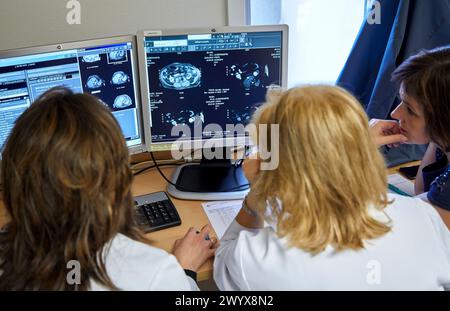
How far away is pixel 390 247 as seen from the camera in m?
0.94

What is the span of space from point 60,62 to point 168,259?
2.30 ft

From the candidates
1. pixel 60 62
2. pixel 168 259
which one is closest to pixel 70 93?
pixel 168 259

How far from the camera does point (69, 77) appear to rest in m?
1.33

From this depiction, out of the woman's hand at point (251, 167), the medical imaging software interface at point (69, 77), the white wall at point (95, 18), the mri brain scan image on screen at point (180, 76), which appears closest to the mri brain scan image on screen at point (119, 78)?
the medical imaging software interface at point (69, 77)

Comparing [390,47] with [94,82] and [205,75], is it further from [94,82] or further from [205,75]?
[94,82]

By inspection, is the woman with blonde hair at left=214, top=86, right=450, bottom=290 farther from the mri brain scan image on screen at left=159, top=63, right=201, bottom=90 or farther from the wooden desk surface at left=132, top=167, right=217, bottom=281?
the mri brain scan image on screen at left=159, top=63, right=201, bottom=90

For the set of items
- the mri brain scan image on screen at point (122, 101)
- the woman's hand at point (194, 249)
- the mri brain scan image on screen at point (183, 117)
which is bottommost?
the woman's hand at point (194, 249)

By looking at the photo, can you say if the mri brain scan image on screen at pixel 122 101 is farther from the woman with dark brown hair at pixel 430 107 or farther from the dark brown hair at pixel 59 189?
the woman with dark brown hair at pixel 430 107

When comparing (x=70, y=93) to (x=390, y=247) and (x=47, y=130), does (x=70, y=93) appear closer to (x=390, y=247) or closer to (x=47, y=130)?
(x=47, y=130)

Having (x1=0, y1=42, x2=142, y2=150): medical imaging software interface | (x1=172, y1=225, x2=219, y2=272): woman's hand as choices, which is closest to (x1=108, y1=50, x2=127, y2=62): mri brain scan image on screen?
(x1=0, y1=42, x2=142, y2=150): medical imaging software interface

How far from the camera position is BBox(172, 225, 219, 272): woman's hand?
1.16 meters

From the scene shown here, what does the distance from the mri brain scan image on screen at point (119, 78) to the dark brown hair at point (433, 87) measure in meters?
0.83

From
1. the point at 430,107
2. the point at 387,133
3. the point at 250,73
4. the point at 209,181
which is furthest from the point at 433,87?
the point at 209,181

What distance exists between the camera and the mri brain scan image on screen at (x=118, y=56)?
1356mm
